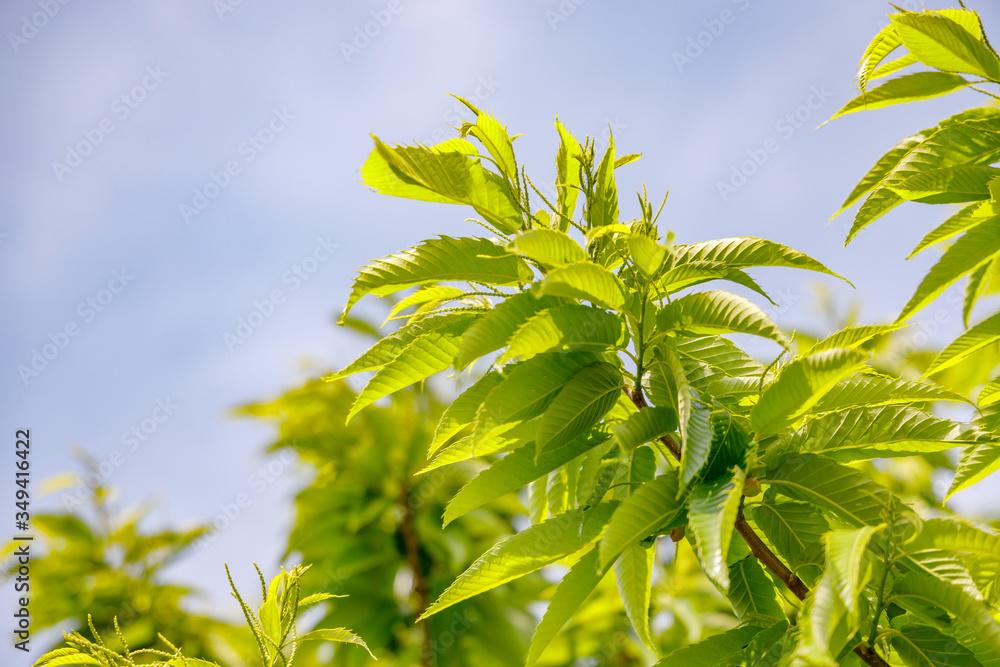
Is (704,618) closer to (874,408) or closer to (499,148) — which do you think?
(874,408)

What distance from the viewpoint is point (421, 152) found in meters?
1.16

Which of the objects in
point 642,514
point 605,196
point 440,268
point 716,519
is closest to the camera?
point 716,519

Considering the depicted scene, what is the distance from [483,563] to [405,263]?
51 cm

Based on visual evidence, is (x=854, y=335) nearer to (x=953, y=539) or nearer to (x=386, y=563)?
(x=953, y=539)

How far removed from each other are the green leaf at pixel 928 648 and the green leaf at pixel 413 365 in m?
0.83

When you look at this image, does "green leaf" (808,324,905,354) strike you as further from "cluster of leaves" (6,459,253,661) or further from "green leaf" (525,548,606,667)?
"cluster of leaves" (6,459,253,661)

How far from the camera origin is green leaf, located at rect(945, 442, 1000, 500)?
1271 millimetres

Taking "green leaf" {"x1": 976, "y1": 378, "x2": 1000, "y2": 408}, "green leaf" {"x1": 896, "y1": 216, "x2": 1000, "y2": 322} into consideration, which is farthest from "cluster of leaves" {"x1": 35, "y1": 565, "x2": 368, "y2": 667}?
"green leaf" {"x1": 976, "y1": 378, "x2": 1000, "y2": 408}

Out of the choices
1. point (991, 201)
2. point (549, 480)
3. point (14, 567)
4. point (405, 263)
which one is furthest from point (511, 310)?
point (14, 567)

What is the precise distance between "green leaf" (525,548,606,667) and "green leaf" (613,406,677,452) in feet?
0.69

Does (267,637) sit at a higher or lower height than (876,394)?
lower

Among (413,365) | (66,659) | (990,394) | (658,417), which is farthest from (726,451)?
(66,659)

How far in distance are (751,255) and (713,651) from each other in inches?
25.2

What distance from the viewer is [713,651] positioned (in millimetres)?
1139
